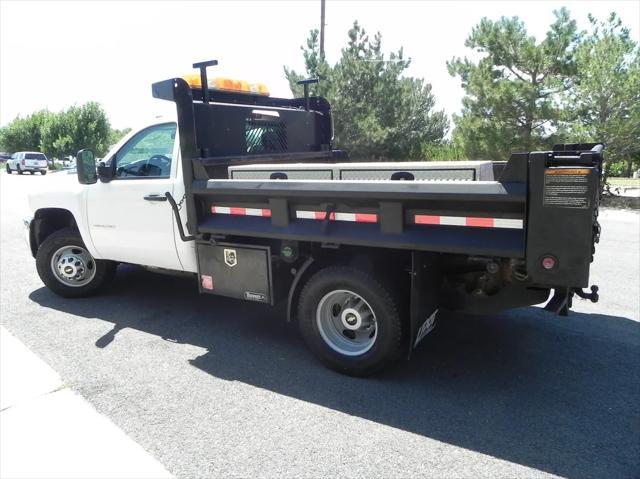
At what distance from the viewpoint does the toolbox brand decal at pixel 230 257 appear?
4.17m

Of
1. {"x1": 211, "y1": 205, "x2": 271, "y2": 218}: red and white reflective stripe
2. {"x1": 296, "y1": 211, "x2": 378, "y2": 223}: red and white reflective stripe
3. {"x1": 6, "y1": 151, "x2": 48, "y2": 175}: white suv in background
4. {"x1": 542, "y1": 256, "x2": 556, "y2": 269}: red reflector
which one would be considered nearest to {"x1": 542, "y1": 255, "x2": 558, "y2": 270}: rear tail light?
{"x1": 542, "y1": 256, "x2": 556, "y2": 269}: red reflector

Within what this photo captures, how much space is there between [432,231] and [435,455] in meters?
1.31

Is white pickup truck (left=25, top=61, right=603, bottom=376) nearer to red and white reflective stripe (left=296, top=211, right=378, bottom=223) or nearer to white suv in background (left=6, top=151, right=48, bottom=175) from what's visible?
red and white reflective stripe (left=296, top=211, right=378, bottom=223)

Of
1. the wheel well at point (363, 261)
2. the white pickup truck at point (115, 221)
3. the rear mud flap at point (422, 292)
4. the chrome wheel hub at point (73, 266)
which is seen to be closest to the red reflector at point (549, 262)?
the rear mud flap at point (422, 292)

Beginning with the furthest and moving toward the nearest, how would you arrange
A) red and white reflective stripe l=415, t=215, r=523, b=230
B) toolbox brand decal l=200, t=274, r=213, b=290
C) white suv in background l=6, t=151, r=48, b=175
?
white suv in background l=6, t=151, r=48, b=175, toolbox brand decal l=200, t=274, r=213, b=290, red and white reflective stripe l=415, t=215, r=523, b=230

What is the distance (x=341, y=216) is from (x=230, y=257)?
112cm

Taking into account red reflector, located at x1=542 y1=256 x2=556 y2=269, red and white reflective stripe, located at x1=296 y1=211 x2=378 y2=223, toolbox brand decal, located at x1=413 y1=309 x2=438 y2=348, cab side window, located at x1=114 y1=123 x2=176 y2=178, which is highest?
cab side window, located at x1=114 y1=123 x2=176 y2=178

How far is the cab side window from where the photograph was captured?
4.69 meters

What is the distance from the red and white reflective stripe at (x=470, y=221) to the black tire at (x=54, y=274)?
386 cm

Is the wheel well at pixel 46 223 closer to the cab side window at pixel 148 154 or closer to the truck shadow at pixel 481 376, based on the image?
the truck shadow at pixel 481 376

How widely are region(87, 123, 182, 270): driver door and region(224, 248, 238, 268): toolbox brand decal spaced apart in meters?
0.72

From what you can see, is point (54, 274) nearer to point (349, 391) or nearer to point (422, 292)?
point (349, 391)

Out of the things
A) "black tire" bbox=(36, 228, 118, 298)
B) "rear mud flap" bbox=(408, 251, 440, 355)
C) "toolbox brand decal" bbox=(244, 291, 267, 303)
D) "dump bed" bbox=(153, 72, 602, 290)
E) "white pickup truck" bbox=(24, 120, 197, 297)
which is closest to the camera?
"dump bed" bbox=(153, 72, 602, 290)

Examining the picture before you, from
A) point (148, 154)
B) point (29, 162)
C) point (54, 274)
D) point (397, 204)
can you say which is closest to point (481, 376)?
point (397, 204)
